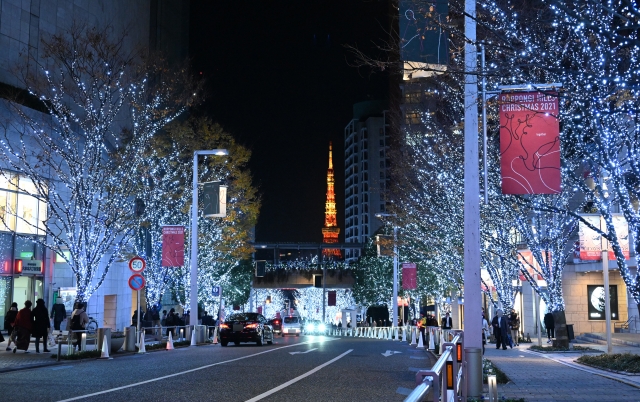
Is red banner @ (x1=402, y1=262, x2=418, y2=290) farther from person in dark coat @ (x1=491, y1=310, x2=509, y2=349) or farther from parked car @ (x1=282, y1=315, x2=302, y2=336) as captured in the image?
parked car @ (x1=282, y1=315, x2=302, y2=336)

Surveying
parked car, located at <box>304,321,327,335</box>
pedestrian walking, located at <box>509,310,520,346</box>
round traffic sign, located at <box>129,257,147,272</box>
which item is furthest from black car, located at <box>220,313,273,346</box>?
parked car, located at <box>304,321,327,335</box>

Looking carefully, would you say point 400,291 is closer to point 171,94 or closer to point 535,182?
point 171,94

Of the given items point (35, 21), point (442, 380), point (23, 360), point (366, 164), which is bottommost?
point (23, 360)

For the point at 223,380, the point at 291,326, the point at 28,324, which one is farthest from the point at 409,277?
the point at 223,380

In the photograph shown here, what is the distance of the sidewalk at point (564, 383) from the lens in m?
12.4

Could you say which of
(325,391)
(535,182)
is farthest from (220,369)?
(535,182)

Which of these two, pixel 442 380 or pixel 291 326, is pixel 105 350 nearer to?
pixel 442 380

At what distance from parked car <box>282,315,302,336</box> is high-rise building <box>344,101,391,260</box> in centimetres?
9677

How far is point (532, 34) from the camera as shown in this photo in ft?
43.0

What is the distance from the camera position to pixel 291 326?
199 feet

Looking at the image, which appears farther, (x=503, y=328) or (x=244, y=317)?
(x=244, y=317)

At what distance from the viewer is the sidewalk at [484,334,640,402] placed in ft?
40.7

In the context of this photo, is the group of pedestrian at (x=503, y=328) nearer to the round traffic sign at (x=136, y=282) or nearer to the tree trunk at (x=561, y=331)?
the tree trunk at (x=561, y=331)

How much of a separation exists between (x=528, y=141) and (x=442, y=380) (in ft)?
A: 22.3
